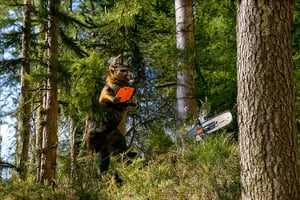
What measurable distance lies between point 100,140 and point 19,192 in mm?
1690

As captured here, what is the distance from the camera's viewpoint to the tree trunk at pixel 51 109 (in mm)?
5227

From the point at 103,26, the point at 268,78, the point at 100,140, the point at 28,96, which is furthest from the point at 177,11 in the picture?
the point at 268,78

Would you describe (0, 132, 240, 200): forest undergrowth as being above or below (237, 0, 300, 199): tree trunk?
below

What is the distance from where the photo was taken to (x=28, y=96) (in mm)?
6820

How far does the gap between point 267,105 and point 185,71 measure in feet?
9.91

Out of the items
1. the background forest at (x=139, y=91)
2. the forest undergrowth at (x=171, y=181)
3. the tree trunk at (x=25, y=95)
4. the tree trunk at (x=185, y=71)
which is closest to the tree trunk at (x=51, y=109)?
the background forest at (x=139, y=91)

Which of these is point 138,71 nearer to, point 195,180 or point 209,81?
point 209,81

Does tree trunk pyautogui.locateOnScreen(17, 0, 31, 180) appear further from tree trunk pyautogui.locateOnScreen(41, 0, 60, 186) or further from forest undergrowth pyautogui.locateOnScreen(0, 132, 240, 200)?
forest undergrowth pyautogui.locateOnScreen(0, 132, 240, 200)

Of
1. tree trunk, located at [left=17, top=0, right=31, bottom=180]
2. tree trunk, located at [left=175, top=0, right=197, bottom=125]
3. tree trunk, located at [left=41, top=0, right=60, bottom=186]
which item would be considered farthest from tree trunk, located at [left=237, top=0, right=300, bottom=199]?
tree trunk, located at [left=17, top=0, right=31, bottom=180]

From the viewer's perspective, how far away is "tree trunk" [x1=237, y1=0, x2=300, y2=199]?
2.86 m

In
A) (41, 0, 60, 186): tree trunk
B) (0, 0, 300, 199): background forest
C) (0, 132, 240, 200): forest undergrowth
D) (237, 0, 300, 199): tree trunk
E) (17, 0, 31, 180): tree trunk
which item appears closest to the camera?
(237, 0, 300, 199): tree trunk

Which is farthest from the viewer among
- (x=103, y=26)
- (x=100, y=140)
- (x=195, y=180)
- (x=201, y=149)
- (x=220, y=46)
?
(x=220, y=46)

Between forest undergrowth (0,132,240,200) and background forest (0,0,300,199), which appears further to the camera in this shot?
background forest (0,0,300,199)

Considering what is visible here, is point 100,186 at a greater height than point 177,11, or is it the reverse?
point 177,11
